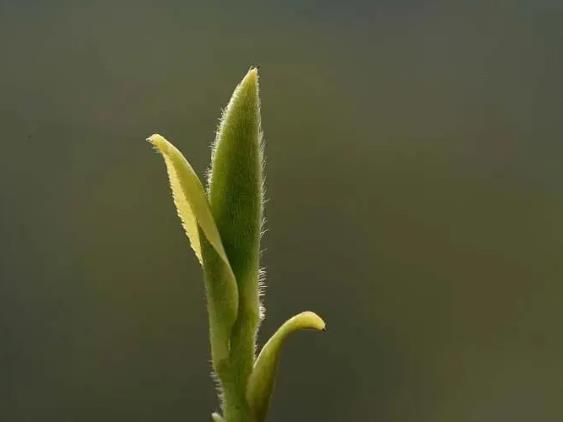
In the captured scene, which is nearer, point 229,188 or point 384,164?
point 229,188

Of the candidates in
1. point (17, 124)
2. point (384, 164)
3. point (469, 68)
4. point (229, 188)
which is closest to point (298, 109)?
point (384, 164)

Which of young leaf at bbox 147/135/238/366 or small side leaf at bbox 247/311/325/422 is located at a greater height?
young leaf at bbox 147/135/238/366

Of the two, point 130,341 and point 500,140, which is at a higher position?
point 500,140

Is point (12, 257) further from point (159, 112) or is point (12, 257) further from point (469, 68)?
point (469, 68)

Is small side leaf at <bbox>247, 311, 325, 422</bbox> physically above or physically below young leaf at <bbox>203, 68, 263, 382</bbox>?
below
